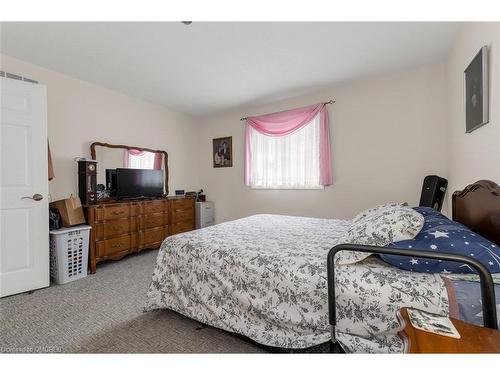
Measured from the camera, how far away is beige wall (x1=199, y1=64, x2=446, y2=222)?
2.87 metres

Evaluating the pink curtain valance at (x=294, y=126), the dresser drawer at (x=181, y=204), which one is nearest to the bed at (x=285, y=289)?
the pink curtain valance at (x=294, y=126)

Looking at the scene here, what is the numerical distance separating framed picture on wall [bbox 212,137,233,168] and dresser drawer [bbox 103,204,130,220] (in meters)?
1.91

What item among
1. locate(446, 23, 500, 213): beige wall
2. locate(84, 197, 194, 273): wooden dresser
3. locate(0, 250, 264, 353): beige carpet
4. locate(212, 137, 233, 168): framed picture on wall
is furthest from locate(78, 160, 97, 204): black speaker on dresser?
locate(446, 23, 500, 213): beige wall

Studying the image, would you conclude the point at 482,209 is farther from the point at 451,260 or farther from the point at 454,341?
the point at 454,341

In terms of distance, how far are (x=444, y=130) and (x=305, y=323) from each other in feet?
9.45

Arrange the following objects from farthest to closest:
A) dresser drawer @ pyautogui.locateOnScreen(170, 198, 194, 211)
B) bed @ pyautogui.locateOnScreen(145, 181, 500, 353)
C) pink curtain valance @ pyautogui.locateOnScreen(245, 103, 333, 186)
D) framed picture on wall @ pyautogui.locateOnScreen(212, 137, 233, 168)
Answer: framed picture on wall @ pyautogui.locateOnScreen(212, 137, 233, 168), dresser drawer @ pyautogui.locateOnScreen(170, 198, 194, 211), pink curtain valance @ pyautogui.locateOnScreen(245, 103, 333, 186), bed @ pyautogui.locateOnScreen(145, 181, 500, 353)

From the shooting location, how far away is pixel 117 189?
3553 millimetres

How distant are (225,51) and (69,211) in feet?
8.38

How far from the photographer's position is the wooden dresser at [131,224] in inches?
119

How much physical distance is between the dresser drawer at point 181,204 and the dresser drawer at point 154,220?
0.26m

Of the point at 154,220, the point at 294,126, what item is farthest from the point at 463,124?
the point at 154,220

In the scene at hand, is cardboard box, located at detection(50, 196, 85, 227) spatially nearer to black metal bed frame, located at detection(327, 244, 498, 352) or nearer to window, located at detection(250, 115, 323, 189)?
window, located at detection(250, 115, 323, 189)

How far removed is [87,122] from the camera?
3330 millimetres
